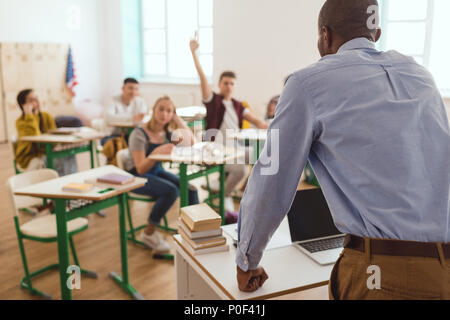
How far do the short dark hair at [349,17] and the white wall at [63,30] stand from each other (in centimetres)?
809

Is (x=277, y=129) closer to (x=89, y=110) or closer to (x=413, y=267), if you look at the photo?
→ (x=413, y=267)

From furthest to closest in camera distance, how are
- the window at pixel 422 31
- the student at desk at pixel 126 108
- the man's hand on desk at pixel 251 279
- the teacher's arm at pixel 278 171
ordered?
1. the window at pixel 422 31
2. the student at desk at pixel 126 108
3. the man's hand on desk at pixel 251 279
4. the teacher's arm at pixel 278 171

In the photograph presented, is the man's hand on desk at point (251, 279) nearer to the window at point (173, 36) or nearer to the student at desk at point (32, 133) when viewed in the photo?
the student at desk at point (32, 133)

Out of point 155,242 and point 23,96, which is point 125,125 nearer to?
point 23,96

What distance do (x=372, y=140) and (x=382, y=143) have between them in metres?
0.02

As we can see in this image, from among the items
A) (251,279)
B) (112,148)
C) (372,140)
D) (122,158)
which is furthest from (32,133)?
(372,140)

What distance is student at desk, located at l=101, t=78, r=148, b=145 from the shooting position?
5.31m

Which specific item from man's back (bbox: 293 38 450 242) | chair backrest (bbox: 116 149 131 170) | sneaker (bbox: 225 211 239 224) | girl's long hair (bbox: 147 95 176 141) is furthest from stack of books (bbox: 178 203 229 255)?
sneaker (bbox: 225 211 239 224)

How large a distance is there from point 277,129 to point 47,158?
146 inches

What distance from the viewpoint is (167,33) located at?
9602 millimetres

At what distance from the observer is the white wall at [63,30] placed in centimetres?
789

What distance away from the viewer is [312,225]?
182 cm

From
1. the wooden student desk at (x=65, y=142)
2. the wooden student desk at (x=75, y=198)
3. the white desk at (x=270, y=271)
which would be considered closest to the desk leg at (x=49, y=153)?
the wooden student desk at (x=65, y=142)

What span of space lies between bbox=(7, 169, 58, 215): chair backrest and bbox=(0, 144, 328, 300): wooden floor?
166 mm
